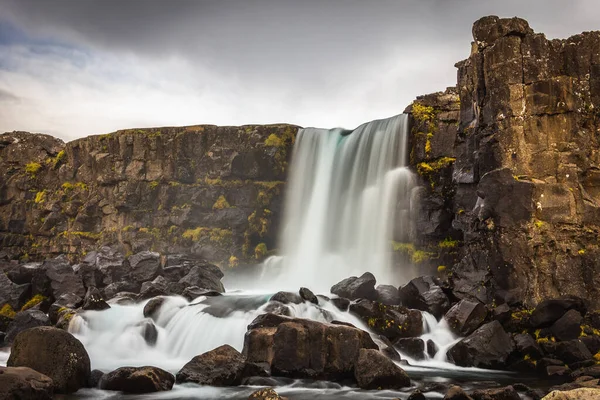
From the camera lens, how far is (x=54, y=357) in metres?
12.7

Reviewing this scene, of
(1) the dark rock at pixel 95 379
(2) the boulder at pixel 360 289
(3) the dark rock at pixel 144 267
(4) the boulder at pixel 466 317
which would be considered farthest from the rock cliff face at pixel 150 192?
(1) the dark rock at pixel 95 379

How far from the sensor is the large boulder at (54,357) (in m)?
12.5

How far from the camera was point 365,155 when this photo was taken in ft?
101

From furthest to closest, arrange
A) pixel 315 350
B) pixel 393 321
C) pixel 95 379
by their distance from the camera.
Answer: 1. pixel 393 321
2. pixel 315 350
3. pixel 95 379

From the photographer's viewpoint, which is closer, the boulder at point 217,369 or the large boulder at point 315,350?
the boulder at point 217,369

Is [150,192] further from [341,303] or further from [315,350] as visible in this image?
[315,350]

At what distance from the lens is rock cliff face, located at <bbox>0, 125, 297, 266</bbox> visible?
37188mm

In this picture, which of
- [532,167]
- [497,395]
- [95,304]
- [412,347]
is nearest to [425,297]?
[412,347]

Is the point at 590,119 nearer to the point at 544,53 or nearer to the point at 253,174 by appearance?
the point at 544,53

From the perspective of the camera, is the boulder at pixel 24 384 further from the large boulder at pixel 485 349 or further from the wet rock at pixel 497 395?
the large boulder at pixel 485 349

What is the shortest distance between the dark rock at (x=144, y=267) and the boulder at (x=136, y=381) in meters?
13.1

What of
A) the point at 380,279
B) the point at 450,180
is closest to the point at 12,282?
the point at 380,279

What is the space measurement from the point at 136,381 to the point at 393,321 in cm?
867

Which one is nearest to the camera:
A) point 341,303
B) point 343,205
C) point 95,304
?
point 341,303
